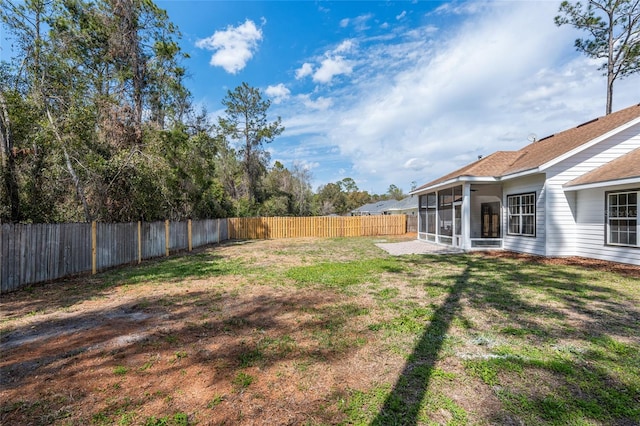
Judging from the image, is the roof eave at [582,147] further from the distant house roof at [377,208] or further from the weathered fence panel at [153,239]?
the distant house roof at [377,208]

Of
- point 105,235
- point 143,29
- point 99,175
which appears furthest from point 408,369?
point 143,29

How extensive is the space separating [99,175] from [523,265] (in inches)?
484

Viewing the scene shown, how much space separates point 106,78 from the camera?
405 inches

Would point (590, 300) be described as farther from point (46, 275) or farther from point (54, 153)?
point (54, 153)

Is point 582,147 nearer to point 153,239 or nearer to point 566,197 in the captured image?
point 566,197

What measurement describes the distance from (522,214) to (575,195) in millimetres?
1545

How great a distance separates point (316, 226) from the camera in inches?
814

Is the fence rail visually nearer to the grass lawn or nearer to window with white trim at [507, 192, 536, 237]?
the grass lawn

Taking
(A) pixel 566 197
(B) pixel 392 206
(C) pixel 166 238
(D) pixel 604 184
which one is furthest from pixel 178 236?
(B) pixel 392 206

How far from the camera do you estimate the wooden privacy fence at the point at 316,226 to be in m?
19.8

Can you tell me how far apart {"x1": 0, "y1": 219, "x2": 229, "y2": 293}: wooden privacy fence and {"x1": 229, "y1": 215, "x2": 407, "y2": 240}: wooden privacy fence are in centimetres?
858

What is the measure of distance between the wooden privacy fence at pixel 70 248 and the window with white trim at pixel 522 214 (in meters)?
12.9

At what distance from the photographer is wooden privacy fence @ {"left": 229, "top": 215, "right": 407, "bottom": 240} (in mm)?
19812

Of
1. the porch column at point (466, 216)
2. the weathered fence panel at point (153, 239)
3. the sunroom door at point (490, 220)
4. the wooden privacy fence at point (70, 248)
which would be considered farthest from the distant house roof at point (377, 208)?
the wooden privacy fence at point (70, 248)
